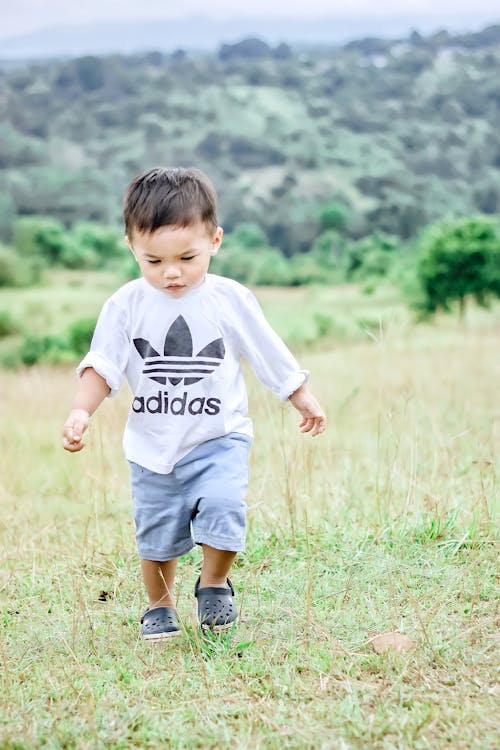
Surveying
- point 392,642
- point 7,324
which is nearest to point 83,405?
point 392,642

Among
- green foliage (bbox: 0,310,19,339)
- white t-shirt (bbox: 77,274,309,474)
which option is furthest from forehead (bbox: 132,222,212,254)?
green foliage (bbox: 0,310,19,339)

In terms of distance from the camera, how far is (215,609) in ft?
8.82

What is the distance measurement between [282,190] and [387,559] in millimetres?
44183

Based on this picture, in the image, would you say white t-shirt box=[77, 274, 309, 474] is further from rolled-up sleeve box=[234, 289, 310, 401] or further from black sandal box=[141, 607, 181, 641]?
black sandal box=[141, 607, 181, 641]

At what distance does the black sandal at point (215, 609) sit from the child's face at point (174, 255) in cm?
90

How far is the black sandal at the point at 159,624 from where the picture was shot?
274cm

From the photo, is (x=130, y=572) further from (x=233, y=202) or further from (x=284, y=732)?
(x=233, y=202)

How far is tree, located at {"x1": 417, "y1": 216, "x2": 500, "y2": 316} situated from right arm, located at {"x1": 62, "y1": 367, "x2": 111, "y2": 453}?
21.7 metres

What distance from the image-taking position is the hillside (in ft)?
146

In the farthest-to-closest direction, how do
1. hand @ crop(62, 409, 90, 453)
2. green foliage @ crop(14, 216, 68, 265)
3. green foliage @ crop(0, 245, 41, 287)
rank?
green foliage @ crop(14, 216, 68, 265)
green foliage @ crop(0, 245, 41, 287)
hand @ crop(62, 409, 90, 453)

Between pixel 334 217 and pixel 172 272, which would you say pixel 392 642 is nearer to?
pixel 172 272

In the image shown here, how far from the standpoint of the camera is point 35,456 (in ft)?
21.5

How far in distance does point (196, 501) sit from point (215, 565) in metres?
0.21

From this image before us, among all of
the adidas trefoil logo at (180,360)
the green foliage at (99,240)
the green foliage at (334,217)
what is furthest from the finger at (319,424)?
the green foliage at (334,217)
